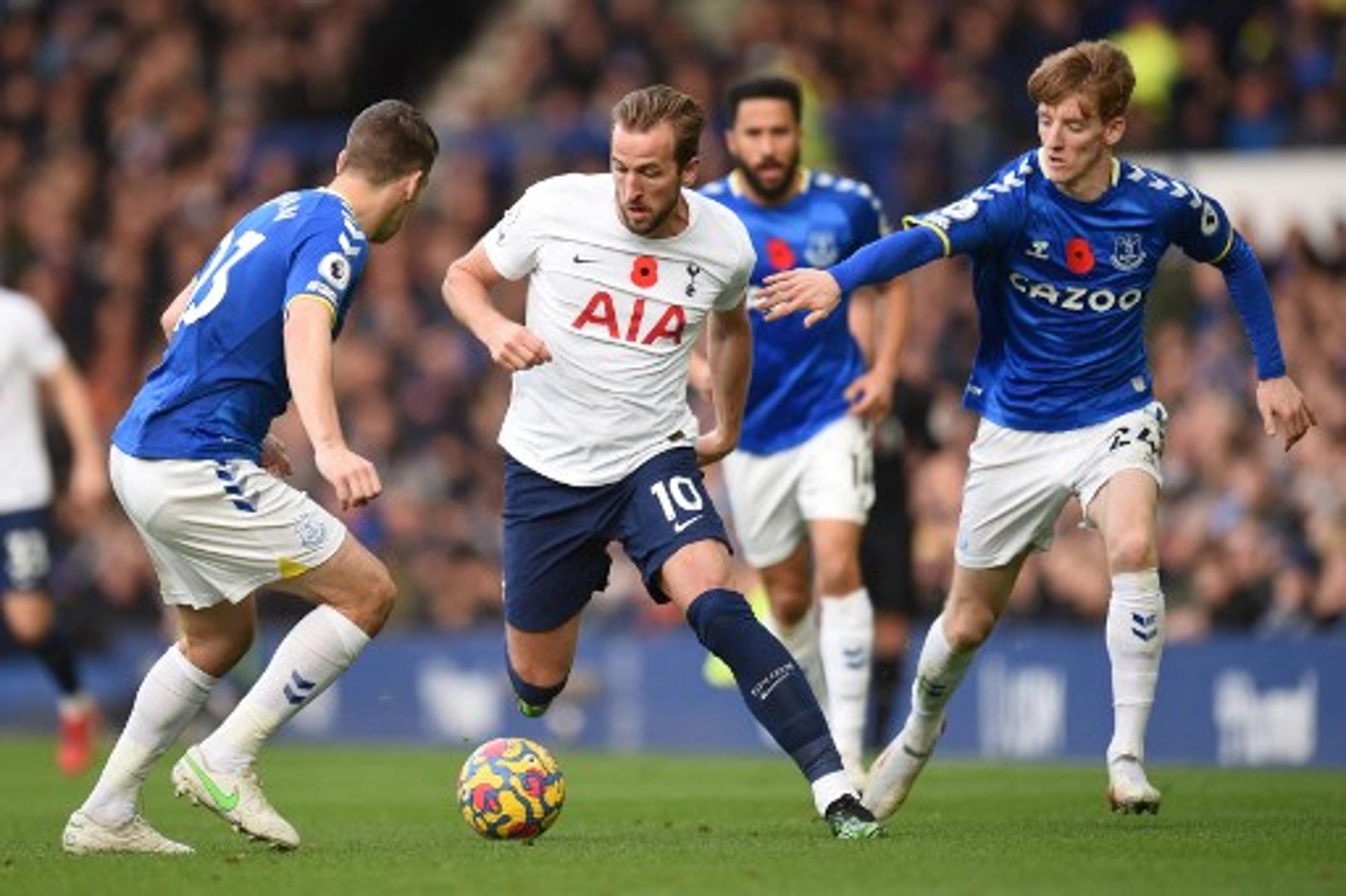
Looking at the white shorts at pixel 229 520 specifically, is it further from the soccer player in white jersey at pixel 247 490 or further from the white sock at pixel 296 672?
the white sock at pixel 296 672

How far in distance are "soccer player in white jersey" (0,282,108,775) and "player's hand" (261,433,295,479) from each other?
240 inches

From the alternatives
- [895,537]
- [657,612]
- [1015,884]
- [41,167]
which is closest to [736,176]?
[895,537]

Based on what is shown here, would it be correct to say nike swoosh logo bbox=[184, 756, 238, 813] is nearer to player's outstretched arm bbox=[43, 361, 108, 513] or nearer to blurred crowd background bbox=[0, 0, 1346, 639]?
player's outstretched arm bbox=[43, 361, 108, 513]

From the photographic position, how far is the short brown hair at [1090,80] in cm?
1001

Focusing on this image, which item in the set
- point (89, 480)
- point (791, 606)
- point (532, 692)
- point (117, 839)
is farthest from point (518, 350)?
point (89, 480)

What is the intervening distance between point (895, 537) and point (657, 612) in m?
4.42

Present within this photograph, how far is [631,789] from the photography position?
1354 cm

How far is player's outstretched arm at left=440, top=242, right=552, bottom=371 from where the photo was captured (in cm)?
906

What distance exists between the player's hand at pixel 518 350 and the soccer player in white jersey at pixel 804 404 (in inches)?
133

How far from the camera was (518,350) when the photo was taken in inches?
356

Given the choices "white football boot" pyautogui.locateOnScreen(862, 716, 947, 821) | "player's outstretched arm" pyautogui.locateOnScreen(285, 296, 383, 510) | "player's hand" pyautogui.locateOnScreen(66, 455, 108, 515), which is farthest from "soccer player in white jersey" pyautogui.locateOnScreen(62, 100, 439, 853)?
"player's hand" pyautogui.locateOnScreen(66, 455, 108, 515)

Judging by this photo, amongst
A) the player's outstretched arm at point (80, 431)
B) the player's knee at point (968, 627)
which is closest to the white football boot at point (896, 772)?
the player's knee at point (968, 627)

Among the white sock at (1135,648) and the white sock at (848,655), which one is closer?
the white sock at (1135,648)

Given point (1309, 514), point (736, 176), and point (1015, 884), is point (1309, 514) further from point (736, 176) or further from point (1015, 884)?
point (1015, 884)
